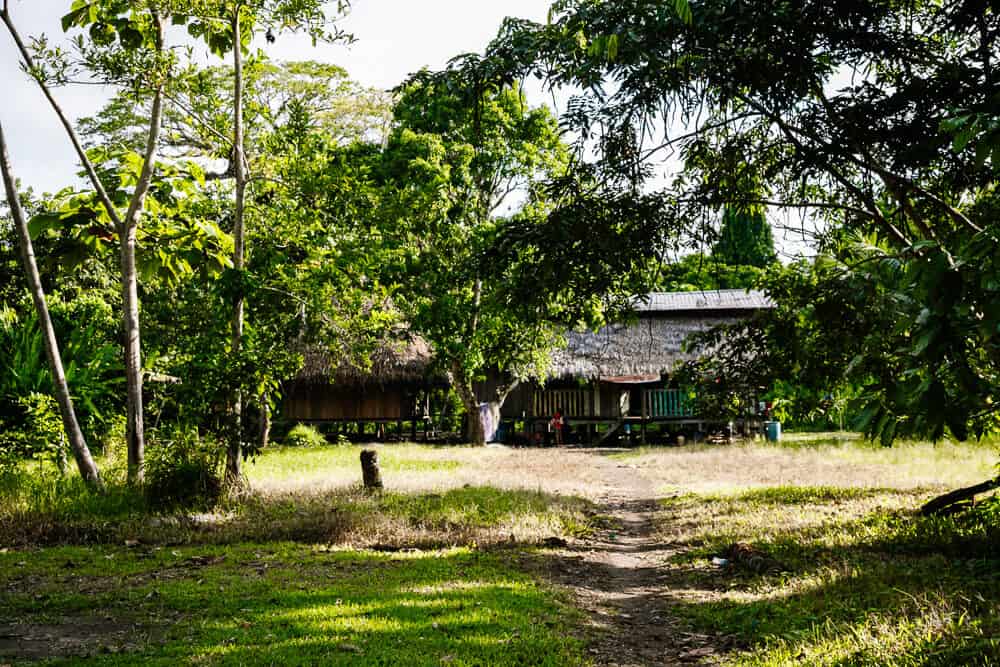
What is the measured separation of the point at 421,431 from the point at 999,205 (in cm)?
2779

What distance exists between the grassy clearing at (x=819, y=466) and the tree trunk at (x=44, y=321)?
8.62m

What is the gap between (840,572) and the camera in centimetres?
624

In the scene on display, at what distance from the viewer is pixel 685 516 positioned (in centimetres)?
1005

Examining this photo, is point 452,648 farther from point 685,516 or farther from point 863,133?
point 685,516

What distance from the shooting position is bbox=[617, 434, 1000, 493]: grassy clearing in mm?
12234

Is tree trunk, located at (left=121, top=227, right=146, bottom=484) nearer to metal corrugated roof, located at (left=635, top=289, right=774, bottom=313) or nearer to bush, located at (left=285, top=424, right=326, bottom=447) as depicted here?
bush, located at (left=285, top=424, right=326, bottom=447)

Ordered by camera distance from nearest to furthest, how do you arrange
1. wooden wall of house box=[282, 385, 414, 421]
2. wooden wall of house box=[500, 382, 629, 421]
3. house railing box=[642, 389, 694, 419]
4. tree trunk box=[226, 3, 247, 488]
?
tree trunk box=[226, 3, 247, 488], house railing box=[642, 389, 694, 419], wooden wall of house box=[500, 382, 629, 421], wooden wall of house box=[282, 385, 414, 421]

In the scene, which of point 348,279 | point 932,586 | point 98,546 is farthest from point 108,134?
point 932,586

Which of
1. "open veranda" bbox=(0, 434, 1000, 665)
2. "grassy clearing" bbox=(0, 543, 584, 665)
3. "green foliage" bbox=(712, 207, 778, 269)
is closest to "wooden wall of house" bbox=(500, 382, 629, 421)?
"open veranda" bbox=(0, 434, 1000, 665)

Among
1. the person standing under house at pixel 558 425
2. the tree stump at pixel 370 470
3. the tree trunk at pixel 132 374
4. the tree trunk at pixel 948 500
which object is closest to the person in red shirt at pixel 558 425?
the person standing under house at pixel 558 425

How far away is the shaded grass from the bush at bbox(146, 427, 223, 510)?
550 centimetres

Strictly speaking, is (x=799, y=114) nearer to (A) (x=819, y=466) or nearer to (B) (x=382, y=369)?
(A) (x=819, y=466)

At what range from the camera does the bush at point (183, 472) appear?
9453 millimetres

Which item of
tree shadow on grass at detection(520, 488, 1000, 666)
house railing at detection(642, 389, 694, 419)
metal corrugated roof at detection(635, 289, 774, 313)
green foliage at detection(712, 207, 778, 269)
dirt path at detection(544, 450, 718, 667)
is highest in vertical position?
metal corrugated roof at detection(635, 289, 774, 313)
